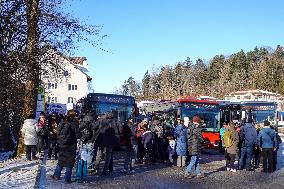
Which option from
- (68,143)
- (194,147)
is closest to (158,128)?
(194,147)

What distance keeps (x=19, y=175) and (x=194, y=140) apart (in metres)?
5.43

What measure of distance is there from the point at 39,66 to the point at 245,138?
911 centimetres

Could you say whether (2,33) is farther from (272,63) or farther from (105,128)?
(272,63)

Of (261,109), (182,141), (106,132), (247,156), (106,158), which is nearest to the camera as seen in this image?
(106,132)

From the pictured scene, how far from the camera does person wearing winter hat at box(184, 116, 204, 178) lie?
48.6 feet

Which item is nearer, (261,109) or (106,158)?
(106,158)

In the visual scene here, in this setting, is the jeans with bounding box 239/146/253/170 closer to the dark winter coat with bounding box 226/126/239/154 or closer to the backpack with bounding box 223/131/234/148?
the dark winter coat with bounding box 226/126/239/154

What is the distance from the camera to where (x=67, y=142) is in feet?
41.1

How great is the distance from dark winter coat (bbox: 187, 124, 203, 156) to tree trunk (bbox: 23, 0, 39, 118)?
25.4ft

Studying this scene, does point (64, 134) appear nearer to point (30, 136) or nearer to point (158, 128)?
point (30, 136)

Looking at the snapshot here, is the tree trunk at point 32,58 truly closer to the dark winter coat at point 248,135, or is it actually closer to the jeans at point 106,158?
the jeans at point 106,158

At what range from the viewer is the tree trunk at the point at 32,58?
63.8 feet

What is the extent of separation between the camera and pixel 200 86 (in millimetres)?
128500

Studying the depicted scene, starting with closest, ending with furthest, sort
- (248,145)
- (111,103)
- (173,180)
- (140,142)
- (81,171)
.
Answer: (81,171), (173,180), (248,145), (140,142), (111,103)
